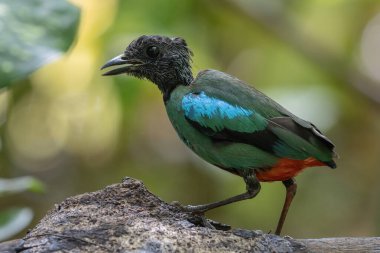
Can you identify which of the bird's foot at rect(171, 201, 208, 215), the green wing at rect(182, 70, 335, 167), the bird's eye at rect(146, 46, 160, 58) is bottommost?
the bird's foot at rect(171, 201, 208, 215)

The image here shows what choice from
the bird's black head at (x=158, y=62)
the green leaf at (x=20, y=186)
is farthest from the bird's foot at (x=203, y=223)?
the green leaf at (x=20, y=186)

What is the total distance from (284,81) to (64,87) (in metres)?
2.04

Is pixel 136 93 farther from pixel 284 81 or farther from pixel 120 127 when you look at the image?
pixel 284 81

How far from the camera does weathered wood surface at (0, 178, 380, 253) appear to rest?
3.04 metres

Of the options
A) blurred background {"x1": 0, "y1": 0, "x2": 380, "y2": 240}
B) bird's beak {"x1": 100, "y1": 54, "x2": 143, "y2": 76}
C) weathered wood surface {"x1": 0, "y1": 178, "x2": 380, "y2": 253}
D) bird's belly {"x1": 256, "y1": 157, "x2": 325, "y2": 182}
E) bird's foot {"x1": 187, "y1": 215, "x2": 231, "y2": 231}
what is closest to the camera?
weathered wood surface {"x1": 0, "y1": 178, "x2": 380, "y2": 253}

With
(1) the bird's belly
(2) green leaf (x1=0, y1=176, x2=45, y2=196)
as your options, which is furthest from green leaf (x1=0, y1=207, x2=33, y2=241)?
(1) the bird's belly

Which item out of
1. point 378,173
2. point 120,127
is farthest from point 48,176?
point 378,173

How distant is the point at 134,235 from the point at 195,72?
379 cm

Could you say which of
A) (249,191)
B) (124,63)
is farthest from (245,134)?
(124,63)

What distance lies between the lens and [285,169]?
12.7 ft

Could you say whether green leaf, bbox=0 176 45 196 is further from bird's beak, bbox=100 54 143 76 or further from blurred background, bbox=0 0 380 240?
blurred background, bbox=0 0 380 240

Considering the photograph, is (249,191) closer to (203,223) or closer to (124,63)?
(203,223)

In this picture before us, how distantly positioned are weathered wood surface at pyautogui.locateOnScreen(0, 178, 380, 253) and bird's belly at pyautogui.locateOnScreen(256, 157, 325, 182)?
1.73 feet

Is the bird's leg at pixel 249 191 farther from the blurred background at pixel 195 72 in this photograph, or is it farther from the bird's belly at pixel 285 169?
the blurred background at pixel 195 72
